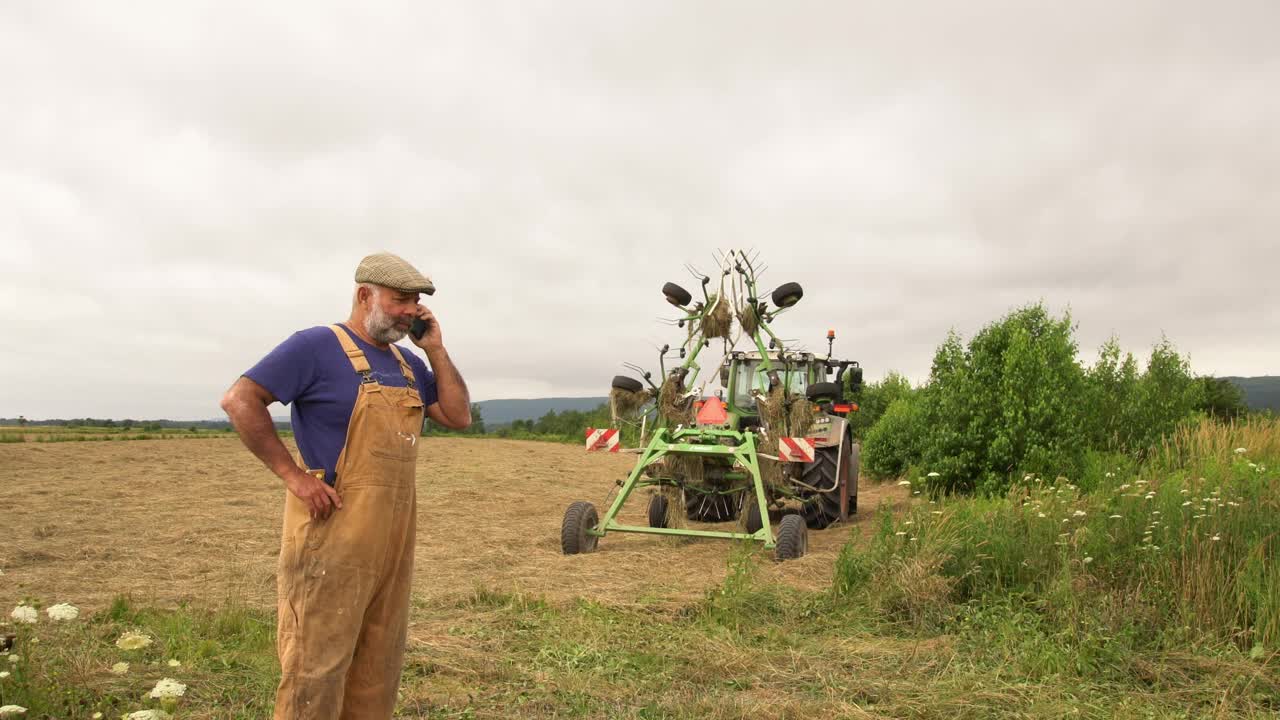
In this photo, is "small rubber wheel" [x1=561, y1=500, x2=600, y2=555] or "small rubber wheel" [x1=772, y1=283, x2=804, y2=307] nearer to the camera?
"small rubber wheel" [x1=561, y1=500, x2=600, y2=555]

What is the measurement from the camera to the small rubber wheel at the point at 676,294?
914 cm

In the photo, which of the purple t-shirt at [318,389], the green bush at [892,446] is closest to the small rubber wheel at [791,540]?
the purple t-shirt at [318,389]

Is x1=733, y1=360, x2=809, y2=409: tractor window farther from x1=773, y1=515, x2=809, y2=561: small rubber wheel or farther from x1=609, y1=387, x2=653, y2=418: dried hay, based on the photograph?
x1=773, y1=515, x2=809, y2=561: small rubber wheel

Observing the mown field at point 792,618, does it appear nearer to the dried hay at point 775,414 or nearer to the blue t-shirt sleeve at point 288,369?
the dried hay at point 775,414

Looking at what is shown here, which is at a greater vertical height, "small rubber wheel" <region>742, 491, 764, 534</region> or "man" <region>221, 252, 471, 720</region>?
"man" <region>221, 252, 471, 720</region>

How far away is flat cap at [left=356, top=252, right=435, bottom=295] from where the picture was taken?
301cm

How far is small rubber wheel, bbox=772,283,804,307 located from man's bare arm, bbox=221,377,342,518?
6.82 m

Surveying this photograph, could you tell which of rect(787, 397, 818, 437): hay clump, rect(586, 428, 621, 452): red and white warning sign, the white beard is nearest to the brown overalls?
the white beard

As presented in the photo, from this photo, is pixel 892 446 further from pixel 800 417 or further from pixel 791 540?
pixel 791 540

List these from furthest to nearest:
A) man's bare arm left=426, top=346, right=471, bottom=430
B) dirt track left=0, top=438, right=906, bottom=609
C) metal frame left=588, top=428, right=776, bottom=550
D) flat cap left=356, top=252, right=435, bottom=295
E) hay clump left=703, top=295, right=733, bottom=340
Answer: hay clump left=703, top=295, right=733, bottom=340 → metal frame left=588, top=428, right=776, bottom=550 → dirt track left=0, top=438, right=906, bottom=609 → man's bare arm left=426, top=346, right=471, bottom=430 → flat cap left=356, top=252, right=435, bottom=295

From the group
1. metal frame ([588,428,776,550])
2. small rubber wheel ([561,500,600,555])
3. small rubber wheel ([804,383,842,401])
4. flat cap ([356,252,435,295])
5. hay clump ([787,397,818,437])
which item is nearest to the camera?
flat cap ([356,252,435,295])

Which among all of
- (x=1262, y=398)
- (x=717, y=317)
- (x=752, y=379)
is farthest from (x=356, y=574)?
(x=1262, y=398)

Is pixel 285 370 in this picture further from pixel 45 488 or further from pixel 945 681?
pixel 45 488

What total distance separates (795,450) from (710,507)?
146 cm
